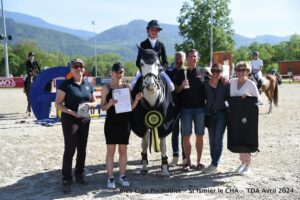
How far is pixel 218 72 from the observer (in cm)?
588

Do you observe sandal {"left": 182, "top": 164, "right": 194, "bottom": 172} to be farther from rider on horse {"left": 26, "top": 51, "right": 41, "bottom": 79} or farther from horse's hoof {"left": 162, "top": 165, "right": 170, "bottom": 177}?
rider on horse {"left": 26, "top": 51, "right": 41, "bottom": 79}

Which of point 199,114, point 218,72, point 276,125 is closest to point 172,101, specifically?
point 199,114

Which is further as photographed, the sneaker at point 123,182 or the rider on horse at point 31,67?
the rider on horse at point 31,67

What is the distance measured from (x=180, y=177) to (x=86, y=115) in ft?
6.29

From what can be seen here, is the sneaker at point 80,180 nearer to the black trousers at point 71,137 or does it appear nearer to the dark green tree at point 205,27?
the black trousers at point 71,137

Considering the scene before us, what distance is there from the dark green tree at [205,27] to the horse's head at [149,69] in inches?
1536

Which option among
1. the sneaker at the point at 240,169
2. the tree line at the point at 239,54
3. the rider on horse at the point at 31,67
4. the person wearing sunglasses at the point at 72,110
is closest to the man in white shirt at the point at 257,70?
the rider on horse at the point at 31,67

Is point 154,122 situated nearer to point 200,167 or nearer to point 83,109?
point 83,109

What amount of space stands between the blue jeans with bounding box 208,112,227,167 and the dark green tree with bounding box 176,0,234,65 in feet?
126

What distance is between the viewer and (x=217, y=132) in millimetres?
5980

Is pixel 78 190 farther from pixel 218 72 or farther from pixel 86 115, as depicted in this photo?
pixel 218 72

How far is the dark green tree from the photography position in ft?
145

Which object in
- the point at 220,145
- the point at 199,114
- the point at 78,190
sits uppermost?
the point at 199,114

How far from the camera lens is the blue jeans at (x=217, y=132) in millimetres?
5949
